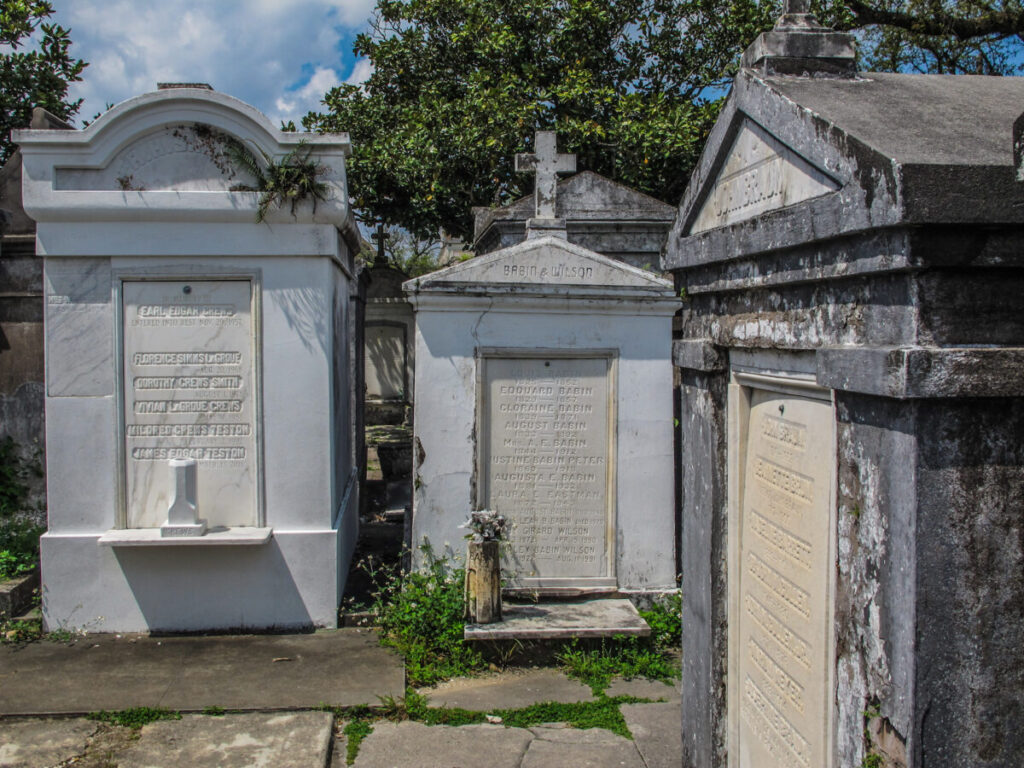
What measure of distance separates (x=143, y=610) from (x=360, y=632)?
1.49m

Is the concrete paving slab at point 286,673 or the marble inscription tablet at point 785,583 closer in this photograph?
the marble inscription tablet at point 785,583

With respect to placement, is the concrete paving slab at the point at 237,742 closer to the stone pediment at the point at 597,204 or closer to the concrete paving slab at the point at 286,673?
the concrete paving slab at the point at 286,673

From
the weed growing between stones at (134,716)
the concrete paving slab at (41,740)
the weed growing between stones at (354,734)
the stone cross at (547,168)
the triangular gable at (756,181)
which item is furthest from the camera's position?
the stone cross at (547,168)

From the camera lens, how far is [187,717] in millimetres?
4703

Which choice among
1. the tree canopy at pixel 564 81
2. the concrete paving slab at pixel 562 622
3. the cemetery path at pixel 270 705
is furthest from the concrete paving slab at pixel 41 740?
the tree canopy at pixel 564 81

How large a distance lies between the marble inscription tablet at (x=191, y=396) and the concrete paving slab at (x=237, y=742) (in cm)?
169

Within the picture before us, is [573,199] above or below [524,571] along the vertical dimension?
above

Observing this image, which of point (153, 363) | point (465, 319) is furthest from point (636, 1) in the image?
point (153, 363)

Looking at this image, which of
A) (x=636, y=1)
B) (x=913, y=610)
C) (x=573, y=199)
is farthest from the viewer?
(x=636, y=1)

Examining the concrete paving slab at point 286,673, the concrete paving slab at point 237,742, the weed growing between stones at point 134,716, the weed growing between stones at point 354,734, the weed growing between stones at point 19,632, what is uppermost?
the weed growing between stones at point 19,632

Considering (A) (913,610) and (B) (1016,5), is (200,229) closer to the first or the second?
(A) (913,610)

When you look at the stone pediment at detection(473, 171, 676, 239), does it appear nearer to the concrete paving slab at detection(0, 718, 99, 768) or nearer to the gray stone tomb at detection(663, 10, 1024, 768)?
the gray stone tomb at detection(663, 10, 1024, 768)

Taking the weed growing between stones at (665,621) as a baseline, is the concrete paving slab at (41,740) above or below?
below

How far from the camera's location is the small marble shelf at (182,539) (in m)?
5.75
